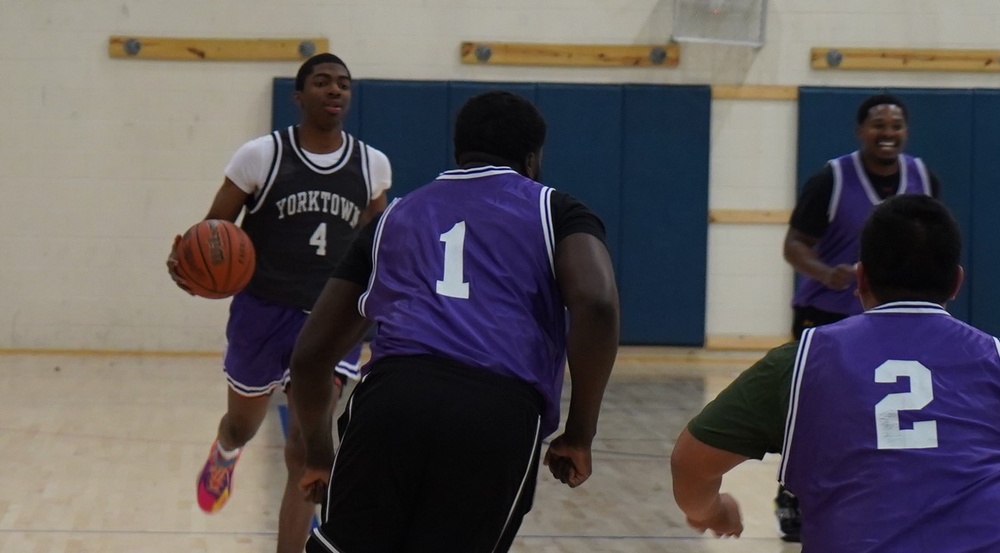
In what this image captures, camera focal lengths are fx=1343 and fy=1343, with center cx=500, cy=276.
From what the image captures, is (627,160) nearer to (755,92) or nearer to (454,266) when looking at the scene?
(755,92)

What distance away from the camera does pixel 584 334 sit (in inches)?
104

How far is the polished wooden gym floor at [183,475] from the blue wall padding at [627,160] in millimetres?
1228

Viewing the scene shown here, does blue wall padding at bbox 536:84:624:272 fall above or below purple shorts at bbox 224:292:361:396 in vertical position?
above

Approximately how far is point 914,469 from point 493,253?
961 mm

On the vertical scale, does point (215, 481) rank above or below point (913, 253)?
below

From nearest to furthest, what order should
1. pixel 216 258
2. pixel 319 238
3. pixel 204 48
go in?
1. pixel 216 258
2. pixel 319 238
3. pixel 204 48

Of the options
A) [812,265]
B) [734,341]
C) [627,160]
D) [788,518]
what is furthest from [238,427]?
[734,341]

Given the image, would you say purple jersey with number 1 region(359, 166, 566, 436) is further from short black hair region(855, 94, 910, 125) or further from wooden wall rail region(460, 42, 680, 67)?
wooden wall rail region(460, 42, 680, 67)

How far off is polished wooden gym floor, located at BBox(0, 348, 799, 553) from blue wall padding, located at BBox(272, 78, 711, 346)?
1.23 m

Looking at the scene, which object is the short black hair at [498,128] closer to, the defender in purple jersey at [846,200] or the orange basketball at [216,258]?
the orange basketball at [216,258]

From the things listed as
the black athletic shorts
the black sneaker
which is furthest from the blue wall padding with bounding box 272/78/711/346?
the black athletic shorts

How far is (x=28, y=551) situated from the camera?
15.7ft

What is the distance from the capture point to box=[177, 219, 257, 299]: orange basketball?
175 inches

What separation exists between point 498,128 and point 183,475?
3.98 m
